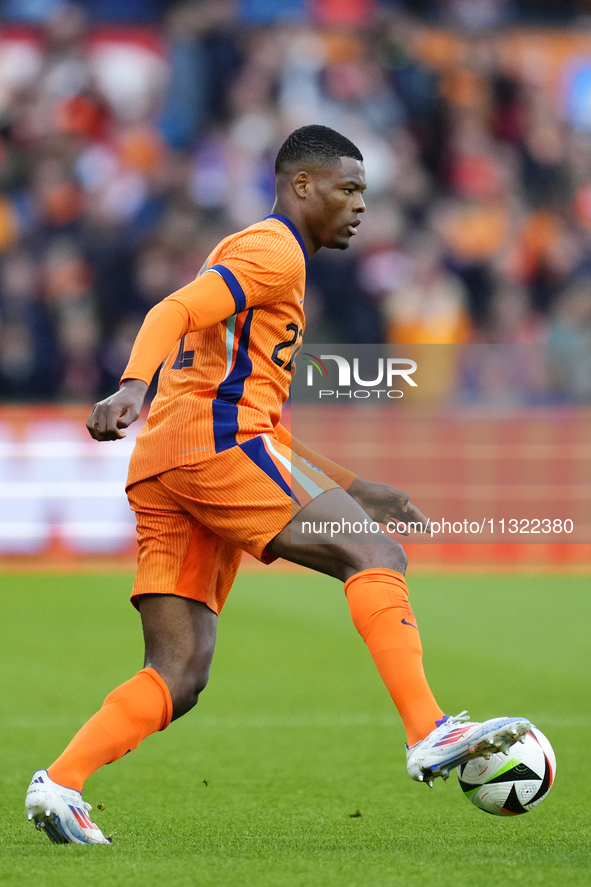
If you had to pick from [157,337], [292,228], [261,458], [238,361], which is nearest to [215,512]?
[261,458]

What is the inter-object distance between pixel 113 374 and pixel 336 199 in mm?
8387

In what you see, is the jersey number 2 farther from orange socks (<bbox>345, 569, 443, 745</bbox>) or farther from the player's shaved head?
orange socks (<bbox>345, 569, 443, 745</bbox>)

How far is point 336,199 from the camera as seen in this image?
3.87m

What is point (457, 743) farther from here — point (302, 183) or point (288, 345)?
point (302, 183)

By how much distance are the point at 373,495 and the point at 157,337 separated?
0.96m

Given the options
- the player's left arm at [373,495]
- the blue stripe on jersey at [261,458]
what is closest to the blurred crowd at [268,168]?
the player's left arm at [373,495]

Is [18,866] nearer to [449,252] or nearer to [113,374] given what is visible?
[113,374]

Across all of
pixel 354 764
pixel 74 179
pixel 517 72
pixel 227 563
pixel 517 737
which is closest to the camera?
pixel 517 737

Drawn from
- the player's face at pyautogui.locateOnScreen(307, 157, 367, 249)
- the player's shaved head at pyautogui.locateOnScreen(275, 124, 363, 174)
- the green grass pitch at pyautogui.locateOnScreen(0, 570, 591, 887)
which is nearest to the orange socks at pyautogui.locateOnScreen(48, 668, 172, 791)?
the green grass pitch at pyautogui.locateOnScreen(0, 570, 591, 887)

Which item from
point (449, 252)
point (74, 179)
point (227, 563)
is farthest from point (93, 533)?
point (227, 563)

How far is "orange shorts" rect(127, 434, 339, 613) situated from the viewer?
11.8 ft

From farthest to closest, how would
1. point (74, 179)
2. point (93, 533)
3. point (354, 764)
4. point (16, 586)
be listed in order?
1. point (74, 179)
2. point (93, 533)
3. point (16, 586)
4. point (354, 764)

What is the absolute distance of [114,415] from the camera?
10.8 ft

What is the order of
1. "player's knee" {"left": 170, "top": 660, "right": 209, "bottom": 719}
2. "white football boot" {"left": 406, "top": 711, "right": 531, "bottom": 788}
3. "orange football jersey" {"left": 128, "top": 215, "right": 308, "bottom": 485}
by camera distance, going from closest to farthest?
"white football boot" {"left": 406, "top": 711, "right": 531, "bottom": 788} < "orange football jersey" {"left": 128, "top": 215, "right": 308, "bottom": 485} < "player's knee" {"left": 170, "top": 660, "right": 209, "bottom": 719}
